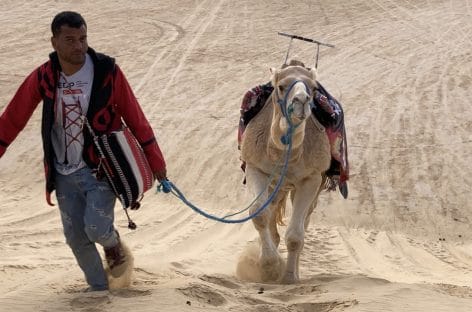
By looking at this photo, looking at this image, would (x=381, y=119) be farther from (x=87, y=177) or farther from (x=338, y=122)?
(x=87, y=177)

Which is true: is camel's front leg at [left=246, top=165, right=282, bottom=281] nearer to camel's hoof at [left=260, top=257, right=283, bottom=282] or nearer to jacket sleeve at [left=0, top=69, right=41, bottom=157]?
camel's hoof at [left=260, top=257, right=283, bottom=282]

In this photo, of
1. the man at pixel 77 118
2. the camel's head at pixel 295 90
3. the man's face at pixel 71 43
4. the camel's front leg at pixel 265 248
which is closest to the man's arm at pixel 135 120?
the man at pixel 77 118

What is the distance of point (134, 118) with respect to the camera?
6059mm

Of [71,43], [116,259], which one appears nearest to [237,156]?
[116,259]

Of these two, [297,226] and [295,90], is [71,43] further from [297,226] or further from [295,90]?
[297,226]

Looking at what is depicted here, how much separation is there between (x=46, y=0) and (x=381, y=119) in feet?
46.2

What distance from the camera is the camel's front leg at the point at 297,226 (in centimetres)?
786

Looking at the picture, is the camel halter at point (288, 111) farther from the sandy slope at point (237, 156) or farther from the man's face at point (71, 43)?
the man's face at point (71, 43)

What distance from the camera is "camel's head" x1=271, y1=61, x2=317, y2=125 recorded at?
6.71 metres

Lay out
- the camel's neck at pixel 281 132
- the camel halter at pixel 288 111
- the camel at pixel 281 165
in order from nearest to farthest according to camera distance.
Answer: the camel halter at pixel 288 111 → the camel's neck at pixel 281 132 → the camel at pixel 281 165

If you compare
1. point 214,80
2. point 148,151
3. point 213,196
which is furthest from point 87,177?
point 214,80

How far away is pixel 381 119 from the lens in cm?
1555

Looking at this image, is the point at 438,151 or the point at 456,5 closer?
the point at 438,151

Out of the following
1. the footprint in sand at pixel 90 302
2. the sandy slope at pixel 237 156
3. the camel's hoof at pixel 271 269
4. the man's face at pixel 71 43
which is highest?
the man's face at pixel 71 43
